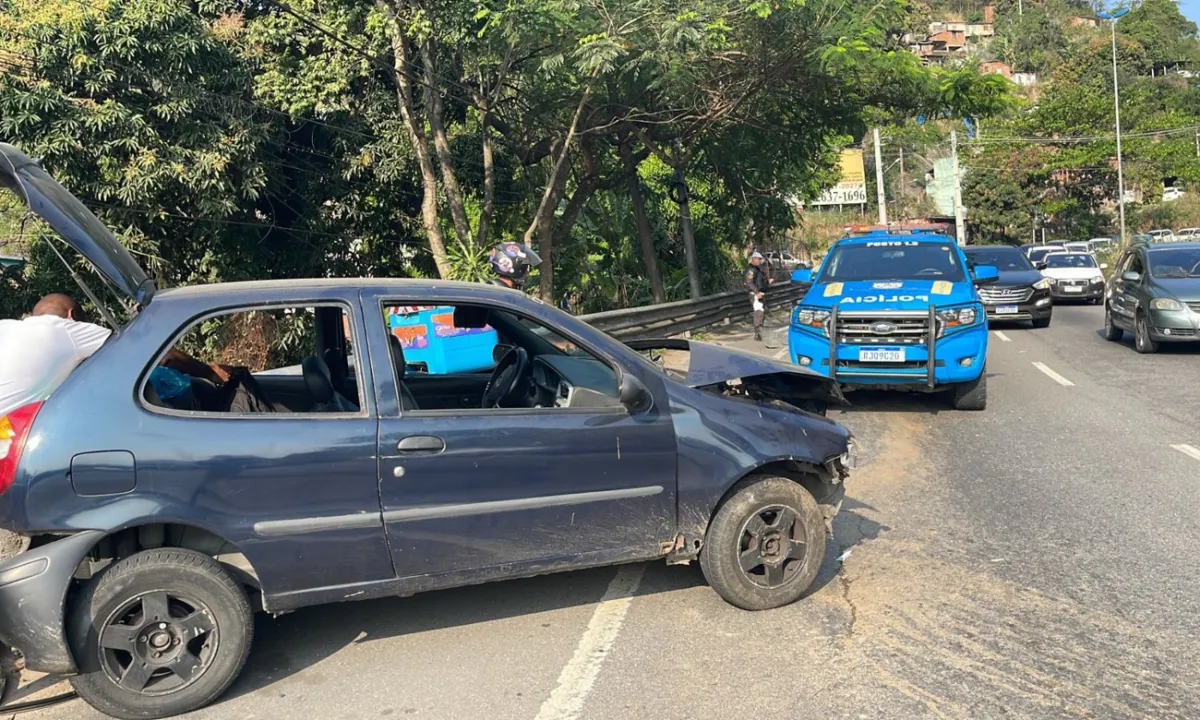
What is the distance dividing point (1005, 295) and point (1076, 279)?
706 centimetres

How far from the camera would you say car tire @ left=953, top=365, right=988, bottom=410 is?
9266 millimetres

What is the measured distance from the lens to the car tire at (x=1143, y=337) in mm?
13344

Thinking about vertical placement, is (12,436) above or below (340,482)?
Answer: above

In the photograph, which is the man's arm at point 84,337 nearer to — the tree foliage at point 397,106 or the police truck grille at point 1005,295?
the tree foliage at point 397,106

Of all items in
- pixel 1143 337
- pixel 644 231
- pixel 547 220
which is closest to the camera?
pixel 1143 337

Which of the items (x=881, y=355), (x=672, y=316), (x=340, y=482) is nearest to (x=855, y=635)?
(x=340, y=482)

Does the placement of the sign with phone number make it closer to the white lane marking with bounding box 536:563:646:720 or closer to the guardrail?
the guardrail

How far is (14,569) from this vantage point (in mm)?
3494

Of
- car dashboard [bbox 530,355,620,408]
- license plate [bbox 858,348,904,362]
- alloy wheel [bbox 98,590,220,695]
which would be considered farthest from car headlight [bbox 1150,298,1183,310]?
alloy wheel [bbox 98,590,220,695]

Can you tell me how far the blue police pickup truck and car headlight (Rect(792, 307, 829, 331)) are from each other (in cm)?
1

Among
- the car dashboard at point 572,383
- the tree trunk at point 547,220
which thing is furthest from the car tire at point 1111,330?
the car dashboard at point 572,383

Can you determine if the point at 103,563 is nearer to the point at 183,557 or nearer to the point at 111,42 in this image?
the point at 183,557

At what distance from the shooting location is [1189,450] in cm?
748

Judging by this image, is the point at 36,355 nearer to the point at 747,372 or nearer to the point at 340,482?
the point at 340,482
